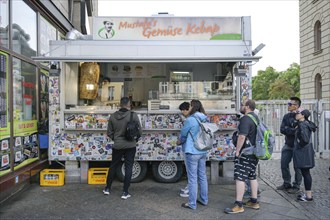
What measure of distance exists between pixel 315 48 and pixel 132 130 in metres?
17.4

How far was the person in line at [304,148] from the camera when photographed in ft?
17.0

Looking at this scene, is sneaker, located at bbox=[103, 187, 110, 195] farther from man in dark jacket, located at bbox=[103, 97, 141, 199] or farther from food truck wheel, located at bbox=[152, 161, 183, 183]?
food truck wheel, located at bbox=[152, 161, 183, 183]

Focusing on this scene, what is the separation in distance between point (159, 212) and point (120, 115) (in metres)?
1.71

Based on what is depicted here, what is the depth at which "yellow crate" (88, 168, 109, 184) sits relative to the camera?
6285mm

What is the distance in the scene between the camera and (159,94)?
696 centimetres

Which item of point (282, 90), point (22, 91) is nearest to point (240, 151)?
point (22, 91)

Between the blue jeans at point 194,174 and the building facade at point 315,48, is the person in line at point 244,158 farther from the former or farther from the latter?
the building facade at point 315,48

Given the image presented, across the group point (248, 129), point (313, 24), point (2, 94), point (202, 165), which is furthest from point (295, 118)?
point (313, 24)

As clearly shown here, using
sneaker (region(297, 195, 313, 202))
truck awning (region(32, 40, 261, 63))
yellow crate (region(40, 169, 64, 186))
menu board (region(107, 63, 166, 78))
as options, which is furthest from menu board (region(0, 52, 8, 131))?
sneaker (region(297, 195, 313, 202))

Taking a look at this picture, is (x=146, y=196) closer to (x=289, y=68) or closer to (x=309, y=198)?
(x=309, y=198)

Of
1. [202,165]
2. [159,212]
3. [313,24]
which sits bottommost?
[159,212]

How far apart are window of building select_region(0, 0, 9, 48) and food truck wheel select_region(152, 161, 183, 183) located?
3.47 metres

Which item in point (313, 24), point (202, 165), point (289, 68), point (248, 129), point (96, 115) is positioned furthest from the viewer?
point (289, 68)

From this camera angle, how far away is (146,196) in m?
5.57
